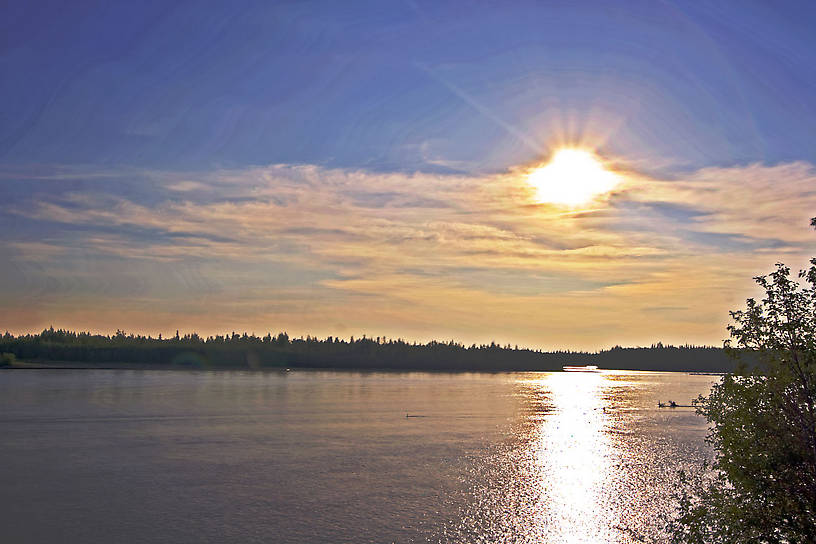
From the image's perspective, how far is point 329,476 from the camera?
107 ft

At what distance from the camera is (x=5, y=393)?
84.4m

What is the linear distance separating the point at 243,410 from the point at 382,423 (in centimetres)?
1772

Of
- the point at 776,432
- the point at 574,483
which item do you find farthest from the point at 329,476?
the point at 776,432

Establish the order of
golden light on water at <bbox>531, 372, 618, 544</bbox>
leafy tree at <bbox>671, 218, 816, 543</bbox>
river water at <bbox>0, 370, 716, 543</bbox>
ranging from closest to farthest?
leafy tree at <bbox>671, 218, 816, 543</bbox>, river water at <bbox>0, 370, 716, 543</bbox>, golden light on water at <bbox>531, 372, 618, 544</bbox>

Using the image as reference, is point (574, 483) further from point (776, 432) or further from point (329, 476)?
point (776, 432)

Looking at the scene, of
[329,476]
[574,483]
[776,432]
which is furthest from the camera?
[329,476]

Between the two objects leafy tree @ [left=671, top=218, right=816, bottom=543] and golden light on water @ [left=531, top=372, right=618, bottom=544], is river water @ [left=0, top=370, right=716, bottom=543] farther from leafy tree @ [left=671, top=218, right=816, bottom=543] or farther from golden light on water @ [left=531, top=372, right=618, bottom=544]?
leafy tree @ [left=671, top=218, right=816, bottom=543]

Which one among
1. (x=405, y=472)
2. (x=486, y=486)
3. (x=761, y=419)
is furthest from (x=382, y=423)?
(x=761, y=419)

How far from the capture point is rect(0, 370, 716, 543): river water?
23.5m

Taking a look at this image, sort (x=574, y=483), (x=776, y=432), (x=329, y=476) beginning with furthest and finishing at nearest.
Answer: (x=329, y=476)
(x=574, y=483)
(x=776, y=432)

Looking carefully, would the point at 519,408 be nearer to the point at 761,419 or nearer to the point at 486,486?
the point at 486,486

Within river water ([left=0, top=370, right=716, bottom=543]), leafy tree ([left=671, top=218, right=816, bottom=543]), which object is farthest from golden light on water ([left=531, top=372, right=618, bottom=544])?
leafy tree ([left=671, top=218, right=816, bottom=543])

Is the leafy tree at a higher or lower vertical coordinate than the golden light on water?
higher

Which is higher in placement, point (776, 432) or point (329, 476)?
point (776, 432)
